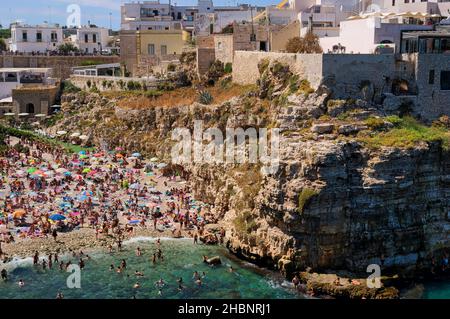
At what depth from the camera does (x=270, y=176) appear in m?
30.9

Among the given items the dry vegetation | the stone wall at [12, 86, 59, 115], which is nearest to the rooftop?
the stone wall at [12, 86, 59, 115]

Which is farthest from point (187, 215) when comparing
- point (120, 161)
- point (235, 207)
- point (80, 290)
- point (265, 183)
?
point (120, 161)

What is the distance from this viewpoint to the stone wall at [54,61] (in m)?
70.1

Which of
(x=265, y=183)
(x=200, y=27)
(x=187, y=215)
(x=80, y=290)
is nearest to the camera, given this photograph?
(x=80, y=290)

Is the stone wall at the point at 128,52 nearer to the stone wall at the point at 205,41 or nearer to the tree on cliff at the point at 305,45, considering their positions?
the stone wall at the point at 205,41

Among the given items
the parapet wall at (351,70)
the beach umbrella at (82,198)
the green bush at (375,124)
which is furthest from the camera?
the beach umbrella at (82,198)

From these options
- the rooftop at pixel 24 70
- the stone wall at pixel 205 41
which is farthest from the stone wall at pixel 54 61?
the stone wall at pixel 205 41

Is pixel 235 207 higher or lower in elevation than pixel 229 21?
lower

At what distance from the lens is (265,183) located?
3131cm

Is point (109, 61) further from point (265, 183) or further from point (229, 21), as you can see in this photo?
point (265, 183)

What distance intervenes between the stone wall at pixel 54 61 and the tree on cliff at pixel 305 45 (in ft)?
104

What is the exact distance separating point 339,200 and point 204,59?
2556cm

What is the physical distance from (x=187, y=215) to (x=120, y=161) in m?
13.9

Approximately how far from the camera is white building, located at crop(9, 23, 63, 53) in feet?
244
